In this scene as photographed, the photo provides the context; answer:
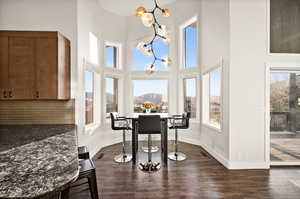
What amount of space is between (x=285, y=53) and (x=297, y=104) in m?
1.03

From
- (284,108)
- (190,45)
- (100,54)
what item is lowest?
(284,108)

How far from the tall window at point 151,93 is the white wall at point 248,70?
2483 millimetres

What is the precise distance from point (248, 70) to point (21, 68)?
3.87 metres

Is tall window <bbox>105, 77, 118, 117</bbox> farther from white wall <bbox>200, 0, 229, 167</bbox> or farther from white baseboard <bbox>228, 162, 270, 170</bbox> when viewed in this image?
white baseboard <bbox>228, 162, 270, 170</bbox>

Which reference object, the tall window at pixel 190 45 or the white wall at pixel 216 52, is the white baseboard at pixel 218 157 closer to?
the white wall at pixel 216 52

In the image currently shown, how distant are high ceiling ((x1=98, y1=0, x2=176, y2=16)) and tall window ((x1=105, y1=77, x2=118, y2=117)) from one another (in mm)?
1975

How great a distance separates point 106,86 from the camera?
4.82m

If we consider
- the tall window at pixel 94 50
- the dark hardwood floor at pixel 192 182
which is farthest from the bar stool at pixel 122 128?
the tall window at pixel 94 50

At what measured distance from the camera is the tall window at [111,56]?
4867 mm

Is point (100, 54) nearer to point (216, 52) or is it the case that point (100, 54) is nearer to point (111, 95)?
point (111, 95)

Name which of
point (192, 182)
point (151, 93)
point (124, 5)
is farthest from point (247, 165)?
point (124, 5)

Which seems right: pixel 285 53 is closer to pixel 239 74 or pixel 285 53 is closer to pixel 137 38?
pixel 239 74

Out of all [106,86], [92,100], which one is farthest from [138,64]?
[92,100]

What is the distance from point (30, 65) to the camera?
8.22 feet
